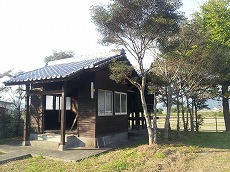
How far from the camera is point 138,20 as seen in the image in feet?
26.7

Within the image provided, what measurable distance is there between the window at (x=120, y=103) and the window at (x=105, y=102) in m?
0.51


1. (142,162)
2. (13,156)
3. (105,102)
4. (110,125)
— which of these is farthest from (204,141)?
(13,156)

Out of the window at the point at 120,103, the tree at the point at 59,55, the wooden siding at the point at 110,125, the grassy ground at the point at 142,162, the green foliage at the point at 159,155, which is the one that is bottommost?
the grassy ground at the point at 142,162

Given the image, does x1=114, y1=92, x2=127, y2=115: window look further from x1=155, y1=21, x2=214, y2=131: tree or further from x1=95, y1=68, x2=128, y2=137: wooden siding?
x1=155, y1=21, x2=214, y2=131: tree

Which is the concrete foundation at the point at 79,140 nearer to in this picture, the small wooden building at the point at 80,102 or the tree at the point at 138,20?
the small wooden building at the point at 80,102

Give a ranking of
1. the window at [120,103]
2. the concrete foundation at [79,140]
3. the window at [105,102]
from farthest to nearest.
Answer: the window at [120,103], the window at [105,102], the concrete foundation at [79,140]

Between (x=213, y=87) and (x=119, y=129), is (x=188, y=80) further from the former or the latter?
(x=119, y=129)

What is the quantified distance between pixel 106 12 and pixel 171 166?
18.4 ft

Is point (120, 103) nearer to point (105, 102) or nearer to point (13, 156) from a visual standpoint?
point (105, 102)

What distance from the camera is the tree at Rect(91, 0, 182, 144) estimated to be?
306 inches

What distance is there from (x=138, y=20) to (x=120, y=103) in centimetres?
489

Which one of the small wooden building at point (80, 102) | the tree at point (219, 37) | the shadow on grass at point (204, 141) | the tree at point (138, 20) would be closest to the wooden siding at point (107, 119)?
the small wooden building at point (80, 102)

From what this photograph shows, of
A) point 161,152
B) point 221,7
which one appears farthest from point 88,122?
point 221,7

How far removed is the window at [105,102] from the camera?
983 cm
